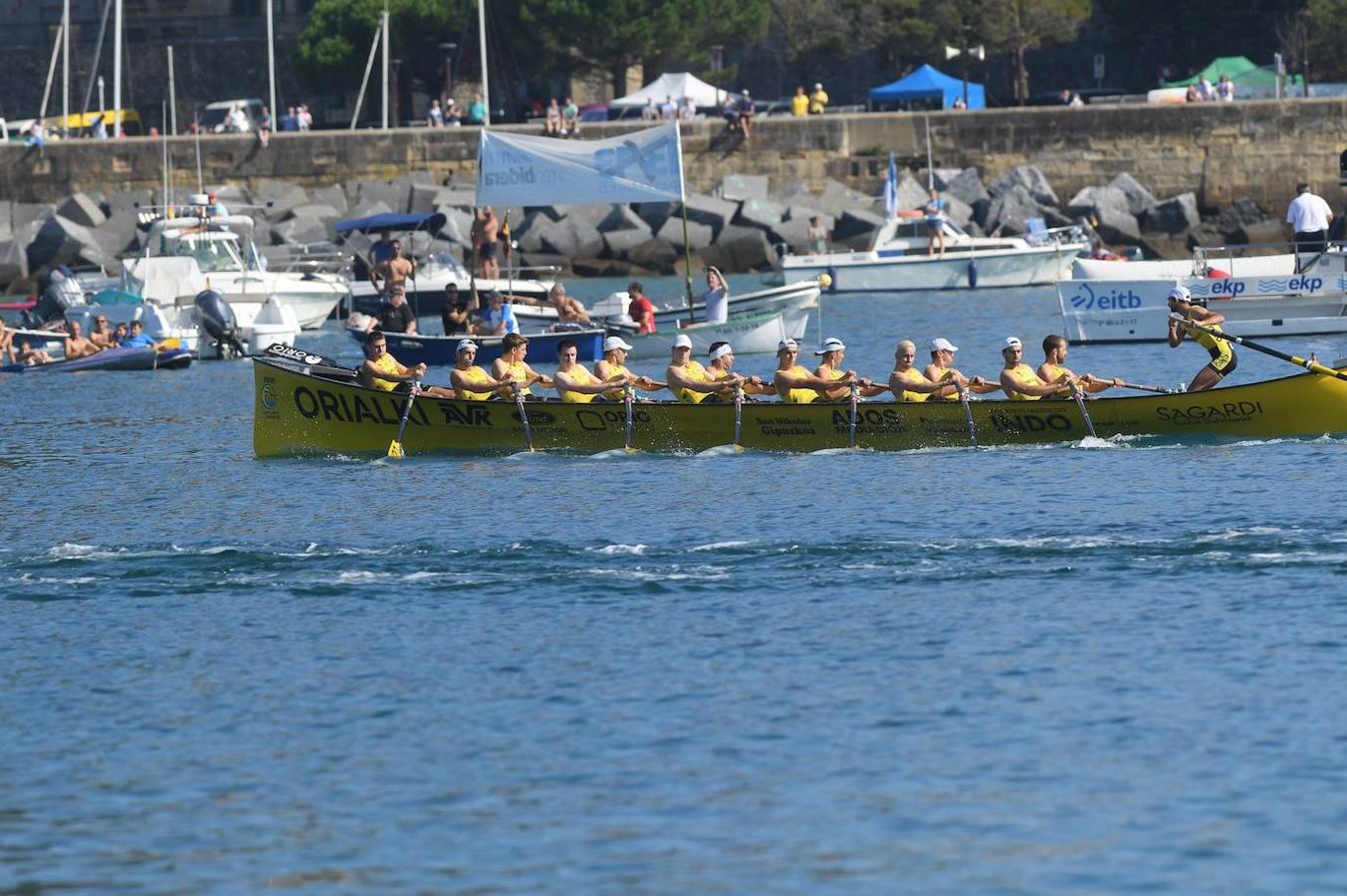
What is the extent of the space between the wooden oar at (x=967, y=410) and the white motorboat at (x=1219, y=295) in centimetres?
1341

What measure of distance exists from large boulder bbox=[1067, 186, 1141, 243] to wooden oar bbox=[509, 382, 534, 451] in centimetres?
3839

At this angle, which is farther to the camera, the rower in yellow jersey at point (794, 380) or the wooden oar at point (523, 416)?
the wooden oar at point (523, 416)

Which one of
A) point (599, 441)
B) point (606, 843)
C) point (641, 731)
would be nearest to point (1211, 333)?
point (599, 441)

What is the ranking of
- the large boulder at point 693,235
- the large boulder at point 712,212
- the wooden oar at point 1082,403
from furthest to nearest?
1. the large boulder at point 712,212
2. the large boulder at point 693,235
3. the wooden oar at point 1082,403

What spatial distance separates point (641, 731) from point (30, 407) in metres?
23.5

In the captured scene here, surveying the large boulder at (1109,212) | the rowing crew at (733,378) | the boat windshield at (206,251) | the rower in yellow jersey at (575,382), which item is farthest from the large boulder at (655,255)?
the rower in yellow jersey at (575,382)

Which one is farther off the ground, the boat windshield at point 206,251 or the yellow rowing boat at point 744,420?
the boat windshield at point 206,251

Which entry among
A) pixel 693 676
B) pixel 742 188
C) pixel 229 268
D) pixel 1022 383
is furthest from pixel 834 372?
pixel 742 188

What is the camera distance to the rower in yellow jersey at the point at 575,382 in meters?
25.7

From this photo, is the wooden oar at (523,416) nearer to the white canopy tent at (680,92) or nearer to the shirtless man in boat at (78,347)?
the shirtless man in boat at (78,347)

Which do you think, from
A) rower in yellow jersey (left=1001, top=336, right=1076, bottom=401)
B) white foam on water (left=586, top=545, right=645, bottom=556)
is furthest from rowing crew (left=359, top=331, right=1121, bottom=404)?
white foam on water (left=586, top=545, right=645, bottom=556)

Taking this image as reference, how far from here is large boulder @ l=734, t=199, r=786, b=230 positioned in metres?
61.8

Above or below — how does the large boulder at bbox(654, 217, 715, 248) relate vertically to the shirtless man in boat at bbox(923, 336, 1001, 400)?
above

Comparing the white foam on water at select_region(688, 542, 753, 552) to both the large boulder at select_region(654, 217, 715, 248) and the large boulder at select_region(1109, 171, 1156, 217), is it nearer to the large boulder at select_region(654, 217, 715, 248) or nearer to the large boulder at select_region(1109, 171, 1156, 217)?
the large boulder at select_region(654, 217, 715, 248)
